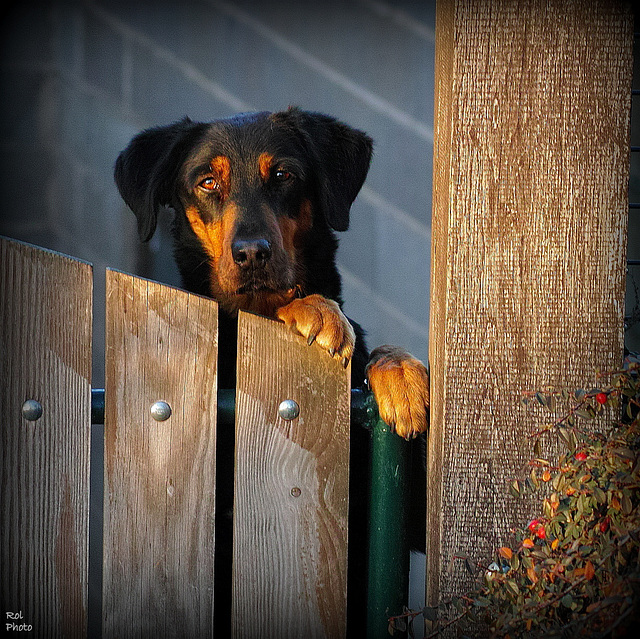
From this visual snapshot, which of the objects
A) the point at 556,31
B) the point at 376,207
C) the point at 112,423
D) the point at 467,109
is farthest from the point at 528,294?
the point at 376,207

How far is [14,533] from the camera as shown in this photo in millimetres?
1496

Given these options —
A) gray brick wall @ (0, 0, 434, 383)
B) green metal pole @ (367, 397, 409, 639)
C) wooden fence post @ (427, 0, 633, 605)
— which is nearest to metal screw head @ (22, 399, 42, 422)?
green metal pole @ (367, 397, 409, 639)

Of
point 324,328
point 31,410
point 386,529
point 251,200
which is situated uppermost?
point 251,200

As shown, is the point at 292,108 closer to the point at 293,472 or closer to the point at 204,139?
the point at 204,139

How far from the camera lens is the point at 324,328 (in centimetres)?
161

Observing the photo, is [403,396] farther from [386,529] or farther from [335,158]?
[335,158]

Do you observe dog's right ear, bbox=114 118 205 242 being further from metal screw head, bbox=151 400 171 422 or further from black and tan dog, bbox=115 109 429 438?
metal screw head, bbox=151 400 171 422

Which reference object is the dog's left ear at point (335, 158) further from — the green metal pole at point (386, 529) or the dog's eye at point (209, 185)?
the green metal pole at point (386, 529)

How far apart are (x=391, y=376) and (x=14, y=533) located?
90 cm

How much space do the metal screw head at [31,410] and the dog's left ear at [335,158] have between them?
4.25ft

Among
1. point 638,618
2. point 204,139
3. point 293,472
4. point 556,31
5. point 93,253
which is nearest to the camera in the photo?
point 638,618

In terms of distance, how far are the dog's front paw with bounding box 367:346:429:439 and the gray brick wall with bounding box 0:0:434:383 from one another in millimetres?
2135

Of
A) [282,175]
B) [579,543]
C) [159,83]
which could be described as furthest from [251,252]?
[159,83]

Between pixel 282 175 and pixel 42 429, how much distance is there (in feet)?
4.35
